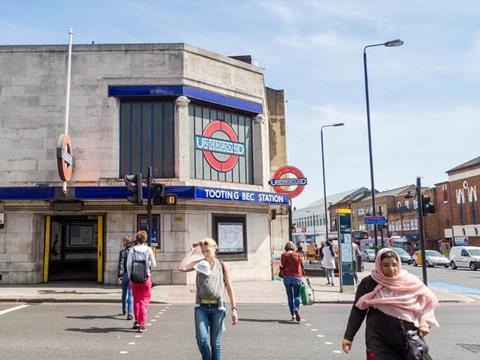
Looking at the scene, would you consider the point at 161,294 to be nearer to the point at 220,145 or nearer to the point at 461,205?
the point at 220,145

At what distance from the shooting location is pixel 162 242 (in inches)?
655

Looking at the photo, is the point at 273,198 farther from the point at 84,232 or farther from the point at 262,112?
the point at 84,232

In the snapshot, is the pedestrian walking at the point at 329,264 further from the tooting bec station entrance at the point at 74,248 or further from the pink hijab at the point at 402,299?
the pink hijab at the point at 402,299

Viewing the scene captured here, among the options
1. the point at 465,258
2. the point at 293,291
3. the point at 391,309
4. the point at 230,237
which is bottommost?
the point at 465,258

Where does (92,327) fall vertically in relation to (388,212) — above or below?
below

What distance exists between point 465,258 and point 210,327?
3234cm

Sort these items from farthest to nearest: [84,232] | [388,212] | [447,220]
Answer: [388,212] → [447,220] → [84,232]

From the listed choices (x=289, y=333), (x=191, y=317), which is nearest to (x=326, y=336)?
(x=289, y=333)

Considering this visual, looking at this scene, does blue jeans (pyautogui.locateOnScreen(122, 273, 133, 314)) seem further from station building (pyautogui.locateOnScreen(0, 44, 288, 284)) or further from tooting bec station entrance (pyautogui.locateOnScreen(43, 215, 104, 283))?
tooting bec station entrance (pyautogui.locateOnScreen(43, 215, 104, 283))

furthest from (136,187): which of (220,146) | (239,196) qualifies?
(220,146)

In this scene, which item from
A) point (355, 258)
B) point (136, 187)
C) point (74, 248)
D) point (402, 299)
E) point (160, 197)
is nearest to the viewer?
point (402, 299)

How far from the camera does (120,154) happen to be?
17219mm

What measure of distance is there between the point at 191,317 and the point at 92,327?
2.19 meters

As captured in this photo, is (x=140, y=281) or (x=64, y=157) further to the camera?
(x=64, y=157)
